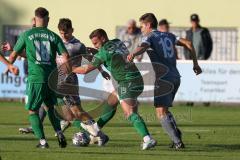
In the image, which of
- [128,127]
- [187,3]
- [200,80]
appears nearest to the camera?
[128,127]

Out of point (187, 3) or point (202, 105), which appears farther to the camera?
point (187, 3)

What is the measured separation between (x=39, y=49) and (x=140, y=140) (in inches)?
129

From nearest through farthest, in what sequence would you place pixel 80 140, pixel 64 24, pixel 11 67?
pixel 11 67 → pixel 80 140 → pixel 64 24

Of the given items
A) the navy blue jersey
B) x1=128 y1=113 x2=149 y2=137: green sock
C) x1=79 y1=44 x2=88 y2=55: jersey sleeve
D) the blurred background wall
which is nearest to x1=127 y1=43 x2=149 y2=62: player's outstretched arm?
the navy blue jersey

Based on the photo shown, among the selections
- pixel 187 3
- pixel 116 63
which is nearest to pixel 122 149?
pixel 116 63

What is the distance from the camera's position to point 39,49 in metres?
16.1

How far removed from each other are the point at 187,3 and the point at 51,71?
66.6ft

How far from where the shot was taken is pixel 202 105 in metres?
29.3

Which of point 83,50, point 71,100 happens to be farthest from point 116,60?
point 71,100

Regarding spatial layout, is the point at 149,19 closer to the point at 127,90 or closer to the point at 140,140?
the point at 127,90

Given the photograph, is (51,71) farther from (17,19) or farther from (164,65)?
(17,19)

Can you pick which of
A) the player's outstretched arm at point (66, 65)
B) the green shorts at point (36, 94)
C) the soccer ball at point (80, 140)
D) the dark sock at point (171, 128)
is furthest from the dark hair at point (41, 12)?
the dark sock at point (171, 128)

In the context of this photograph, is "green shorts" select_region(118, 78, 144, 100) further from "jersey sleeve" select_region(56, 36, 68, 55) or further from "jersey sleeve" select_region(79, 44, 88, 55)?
"jersey sleeve" select_region(79, 44, 88, 55)

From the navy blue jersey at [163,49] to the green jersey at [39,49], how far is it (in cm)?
153
